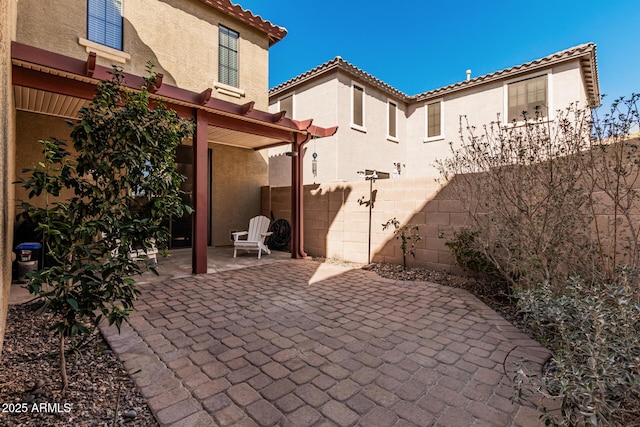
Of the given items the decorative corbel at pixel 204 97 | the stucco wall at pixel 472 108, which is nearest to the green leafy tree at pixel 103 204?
the decorative corbel at pixel 204 97

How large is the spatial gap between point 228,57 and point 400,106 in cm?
658

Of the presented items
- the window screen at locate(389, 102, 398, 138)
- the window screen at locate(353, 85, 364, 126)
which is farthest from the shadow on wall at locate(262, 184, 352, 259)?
the window screen at locate(389, 102, 398, 138)

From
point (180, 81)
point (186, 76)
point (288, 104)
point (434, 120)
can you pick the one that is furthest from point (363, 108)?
point (180, 81)

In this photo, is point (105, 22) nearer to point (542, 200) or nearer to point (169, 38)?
point (169, 38)

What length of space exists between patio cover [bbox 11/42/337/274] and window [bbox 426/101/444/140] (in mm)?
5848

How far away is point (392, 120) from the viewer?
36.7 ft

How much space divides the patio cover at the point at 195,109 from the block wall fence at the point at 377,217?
54 centimetres

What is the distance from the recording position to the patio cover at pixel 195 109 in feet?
12.4

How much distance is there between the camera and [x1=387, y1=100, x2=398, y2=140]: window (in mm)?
11039

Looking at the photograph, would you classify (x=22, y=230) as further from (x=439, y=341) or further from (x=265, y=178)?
(x=439, y=341)

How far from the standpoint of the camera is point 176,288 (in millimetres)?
4430

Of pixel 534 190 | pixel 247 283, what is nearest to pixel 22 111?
pixel 247 283

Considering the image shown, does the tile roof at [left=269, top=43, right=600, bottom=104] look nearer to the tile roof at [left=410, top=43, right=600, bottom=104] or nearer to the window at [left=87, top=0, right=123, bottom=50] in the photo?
the tile roof at [left=410, top=43, right=600, bottom=104]

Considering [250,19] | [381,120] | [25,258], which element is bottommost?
[25,258]
